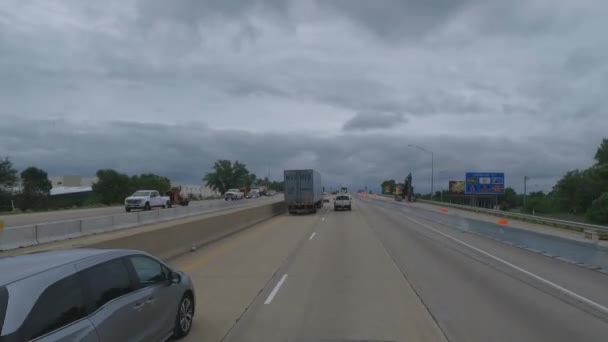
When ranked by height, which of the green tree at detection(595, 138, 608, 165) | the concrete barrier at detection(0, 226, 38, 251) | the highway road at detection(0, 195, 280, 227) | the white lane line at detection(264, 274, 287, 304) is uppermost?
the green tree at detection(595, 138, 608, 165)

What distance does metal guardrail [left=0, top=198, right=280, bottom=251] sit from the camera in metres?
15.1

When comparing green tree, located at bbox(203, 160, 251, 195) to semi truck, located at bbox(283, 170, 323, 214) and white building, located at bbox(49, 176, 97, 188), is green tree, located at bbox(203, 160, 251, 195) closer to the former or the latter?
white building, located at bbox(49, 176, 97, 188)

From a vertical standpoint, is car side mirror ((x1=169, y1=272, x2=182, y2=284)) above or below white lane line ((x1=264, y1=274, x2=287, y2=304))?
above

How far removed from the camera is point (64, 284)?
483 cm

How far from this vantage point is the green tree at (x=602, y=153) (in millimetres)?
91125

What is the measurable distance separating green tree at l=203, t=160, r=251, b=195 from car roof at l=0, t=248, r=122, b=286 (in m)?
142

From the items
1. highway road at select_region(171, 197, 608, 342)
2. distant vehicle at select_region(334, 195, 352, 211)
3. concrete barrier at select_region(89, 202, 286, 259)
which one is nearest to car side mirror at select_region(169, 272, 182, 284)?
highway road at select_region(171, 197, 608, 342)

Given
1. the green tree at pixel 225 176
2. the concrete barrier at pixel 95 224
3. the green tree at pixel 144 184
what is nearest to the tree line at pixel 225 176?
the green tree at pixel 225 176

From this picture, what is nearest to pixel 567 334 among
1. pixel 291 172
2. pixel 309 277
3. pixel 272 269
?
pixel 309 277

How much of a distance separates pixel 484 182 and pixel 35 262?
69.3 m

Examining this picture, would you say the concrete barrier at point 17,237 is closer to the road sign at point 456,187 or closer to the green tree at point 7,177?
the green tree at point 7,177

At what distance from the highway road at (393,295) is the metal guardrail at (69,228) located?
454cm

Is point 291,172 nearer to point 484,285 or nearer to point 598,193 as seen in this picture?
point 484,285

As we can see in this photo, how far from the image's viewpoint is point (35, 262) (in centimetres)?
514
